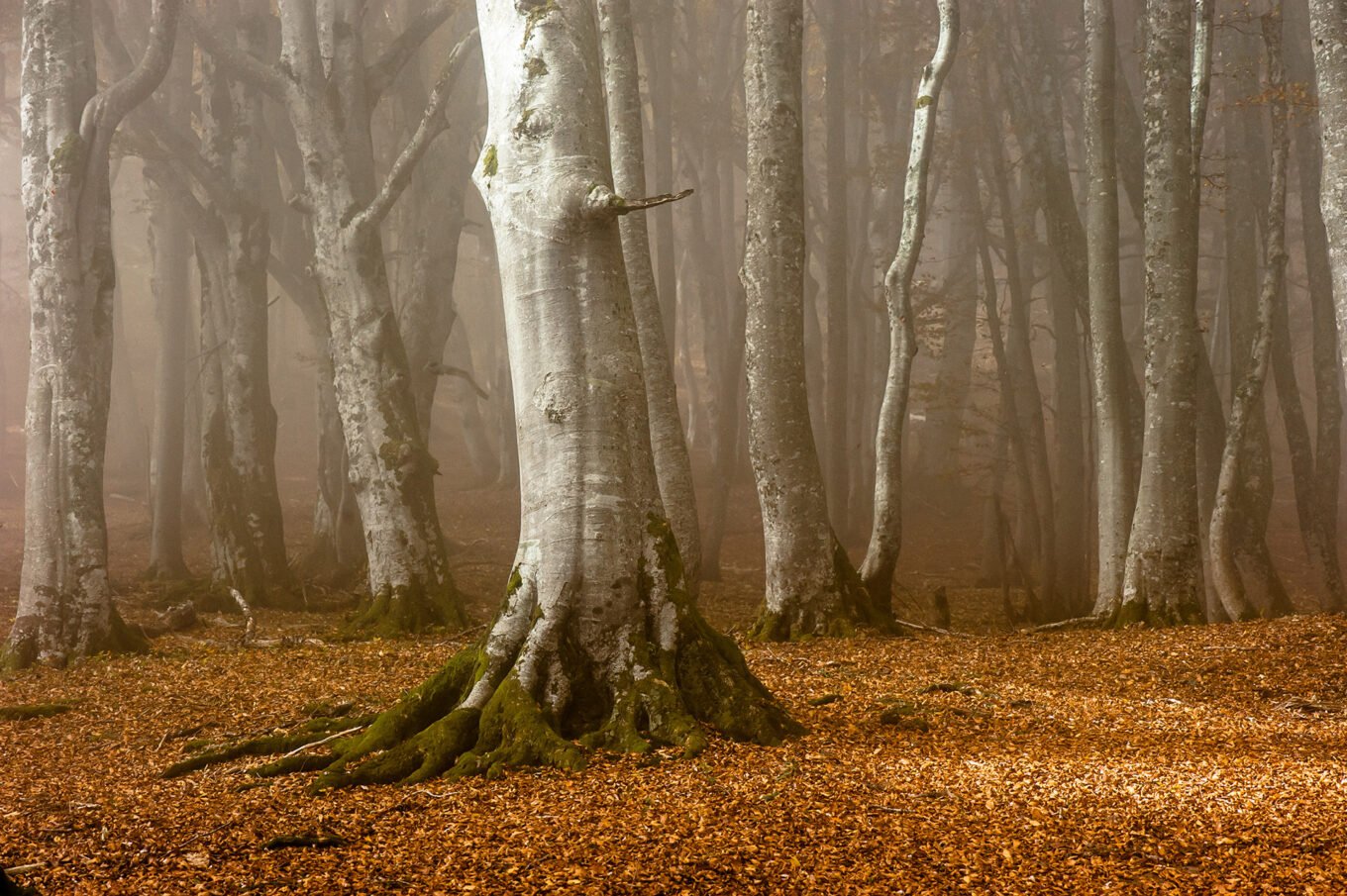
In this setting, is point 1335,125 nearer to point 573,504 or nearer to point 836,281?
point 573,504

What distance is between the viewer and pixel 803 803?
3.84 metres

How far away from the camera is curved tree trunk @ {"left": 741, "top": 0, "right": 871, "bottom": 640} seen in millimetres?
8891

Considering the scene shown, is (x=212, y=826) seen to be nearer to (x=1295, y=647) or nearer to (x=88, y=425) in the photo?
(x=88, y=425)

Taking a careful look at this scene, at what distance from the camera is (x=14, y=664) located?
800cm

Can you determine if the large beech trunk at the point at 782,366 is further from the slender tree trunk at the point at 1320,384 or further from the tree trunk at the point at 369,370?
the slender tree trunk at the point at 1320,384

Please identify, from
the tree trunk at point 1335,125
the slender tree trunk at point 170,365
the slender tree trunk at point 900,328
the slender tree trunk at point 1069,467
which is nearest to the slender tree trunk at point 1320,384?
the slender tree trunk at point 1069,467

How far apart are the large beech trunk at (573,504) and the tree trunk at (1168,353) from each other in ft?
19.0

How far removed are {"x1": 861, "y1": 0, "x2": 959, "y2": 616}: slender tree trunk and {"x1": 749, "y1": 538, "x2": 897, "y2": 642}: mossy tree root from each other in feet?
1.36

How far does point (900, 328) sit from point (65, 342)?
23.5ft

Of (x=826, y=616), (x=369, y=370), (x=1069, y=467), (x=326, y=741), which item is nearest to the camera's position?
(x=326, y=741)

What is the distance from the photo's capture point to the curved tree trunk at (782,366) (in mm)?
8891

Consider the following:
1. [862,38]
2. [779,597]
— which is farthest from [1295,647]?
[862,38]

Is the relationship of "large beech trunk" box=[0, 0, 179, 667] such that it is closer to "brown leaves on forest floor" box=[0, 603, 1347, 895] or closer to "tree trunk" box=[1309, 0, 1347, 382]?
"brown leaves on forest floor" box=[0, 603, 1347, 895]

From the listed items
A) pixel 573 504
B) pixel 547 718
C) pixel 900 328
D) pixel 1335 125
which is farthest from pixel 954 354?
pixel 547 718
